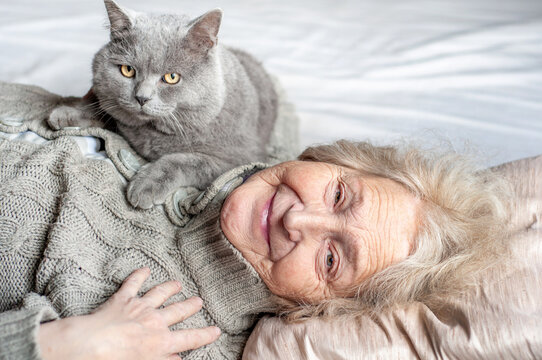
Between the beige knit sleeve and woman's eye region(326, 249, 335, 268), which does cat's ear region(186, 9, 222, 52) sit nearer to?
woman's eye region(326, 249, 335, 268)

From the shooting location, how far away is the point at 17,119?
1.36m

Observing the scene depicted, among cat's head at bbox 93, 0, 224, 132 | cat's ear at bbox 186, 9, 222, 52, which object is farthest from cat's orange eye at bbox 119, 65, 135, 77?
cat's ear at bbox 186, 9, 222, 52

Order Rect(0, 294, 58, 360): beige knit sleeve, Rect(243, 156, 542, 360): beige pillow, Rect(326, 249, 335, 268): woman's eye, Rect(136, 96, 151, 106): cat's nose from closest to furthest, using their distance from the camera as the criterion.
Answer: Rect(0, 294, 58, 360): beige knit sleeve
Rect(243, 156, 542, 360): beige pillow
Rect(326, 249, 335, 268): woman's eye
Rect(136, 96, 151, 106): cat's nose

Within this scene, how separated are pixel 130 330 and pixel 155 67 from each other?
0.63 metres

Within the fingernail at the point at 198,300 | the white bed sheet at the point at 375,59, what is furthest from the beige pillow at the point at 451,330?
the white bed sheet at the point at 375,59

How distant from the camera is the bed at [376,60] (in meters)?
1.71

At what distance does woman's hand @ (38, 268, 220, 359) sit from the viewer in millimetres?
806

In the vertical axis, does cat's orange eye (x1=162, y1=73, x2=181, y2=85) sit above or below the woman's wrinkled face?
above

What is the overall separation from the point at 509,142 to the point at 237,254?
1.05 meters

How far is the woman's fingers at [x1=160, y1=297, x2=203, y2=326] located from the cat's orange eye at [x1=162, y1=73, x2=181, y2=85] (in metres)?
0.53

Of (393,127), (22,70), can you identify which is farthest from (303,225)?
(22,70)

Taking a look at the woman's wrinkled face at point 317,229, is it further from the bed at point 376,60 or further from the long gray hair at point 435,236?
the bed at point 376,60

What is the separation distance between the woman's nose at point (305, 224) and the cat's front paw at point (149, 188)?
1.09 feet

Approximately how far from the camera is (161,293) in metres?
0.99
